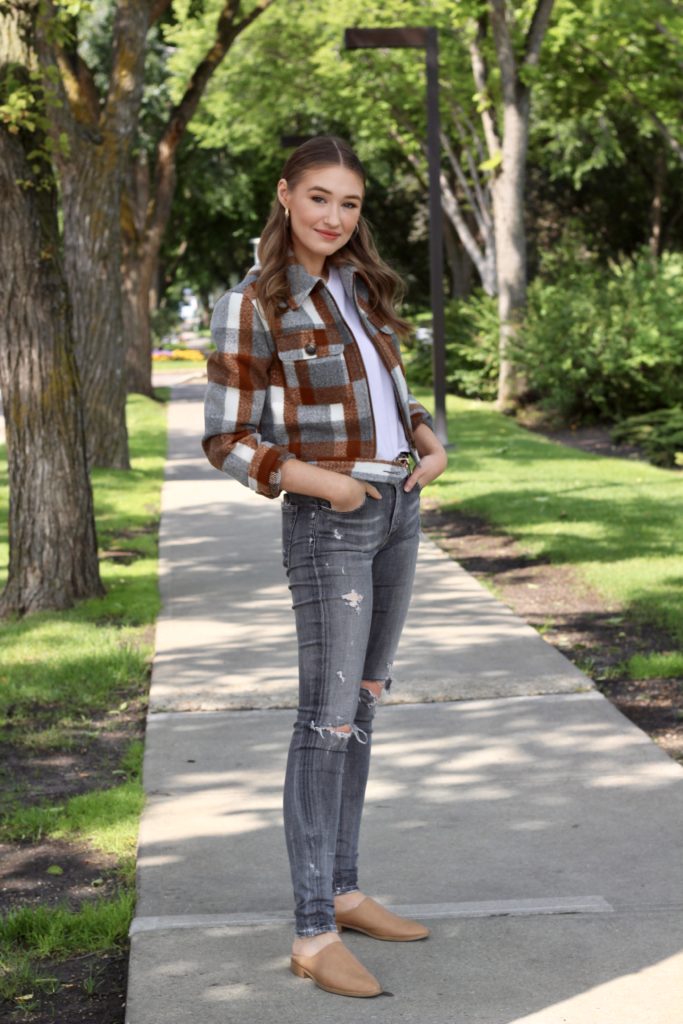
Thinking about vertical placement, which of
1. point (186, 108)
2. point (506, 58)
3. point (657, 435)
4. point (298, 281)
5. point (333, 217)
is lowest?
point (657, 435)

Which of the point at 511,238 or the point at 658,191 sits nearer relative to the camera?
the point at 511,238

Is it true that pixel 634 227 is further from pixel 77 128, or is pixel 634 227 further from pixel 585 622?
pixel 585 622

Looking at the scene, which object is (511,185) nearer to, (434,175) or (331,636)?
(434,175)

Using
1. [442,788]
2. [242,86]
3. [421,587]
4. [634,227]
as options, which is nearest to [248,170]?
[242,86]

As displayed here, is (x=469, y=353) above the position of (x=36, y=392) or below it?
below

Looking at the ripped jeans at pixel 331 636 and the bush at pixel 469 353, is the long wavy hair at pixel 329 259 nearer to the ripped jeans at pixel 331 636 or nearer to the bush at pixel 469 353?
the ripped jeans at pixel 331 636

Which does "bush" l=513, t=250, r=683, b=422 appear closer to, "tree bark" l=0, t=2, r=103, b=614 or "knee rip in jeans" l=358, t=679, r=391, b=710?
"tree bark" l=0, t=2, r=103, b=614

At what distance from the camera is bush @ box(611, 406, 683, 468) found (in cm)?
1557

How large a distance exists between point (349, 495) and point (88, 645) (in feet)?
14.1

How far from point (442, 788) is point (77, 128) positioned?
357 inches

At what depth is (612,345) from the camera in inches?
754

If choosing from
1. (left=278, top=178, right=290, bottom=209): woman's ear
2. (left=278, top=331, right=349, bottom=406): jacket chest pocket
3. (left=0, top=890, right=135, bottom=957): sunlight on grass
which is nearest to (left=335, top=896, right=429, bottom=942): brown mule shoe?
(left=0, top=890, right=135, bottom=957): sunlight on grass

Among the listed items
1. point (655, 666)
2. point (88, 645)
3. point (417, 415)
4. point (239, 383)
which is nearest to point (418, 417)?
point (417, 415)

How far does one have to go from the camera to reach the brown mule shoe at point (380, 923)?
367cm
